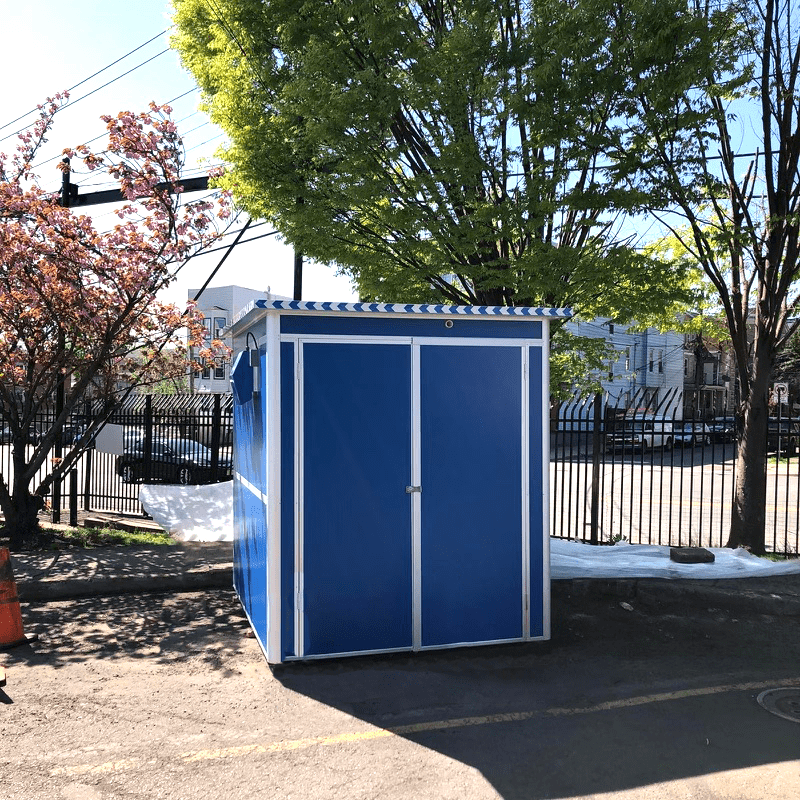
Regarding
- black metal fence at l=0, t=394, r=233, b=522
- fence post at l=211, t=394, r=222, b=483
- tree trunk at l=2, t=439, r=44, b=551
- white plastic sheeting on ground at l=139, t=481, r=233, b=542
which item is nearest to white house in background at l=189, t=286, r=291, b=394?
black metal fence at l=0, t=394, r=233, b=522

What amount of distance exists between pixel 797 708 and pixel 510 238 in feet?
17.6

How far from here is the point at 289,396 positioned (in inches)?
238

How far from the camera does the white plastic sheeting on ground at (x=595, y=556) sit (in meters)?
8.16

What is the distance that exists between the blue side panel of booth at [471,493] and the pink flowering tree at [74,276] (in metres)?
5.65

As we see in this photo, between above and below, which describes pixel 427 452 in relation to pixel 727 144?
below

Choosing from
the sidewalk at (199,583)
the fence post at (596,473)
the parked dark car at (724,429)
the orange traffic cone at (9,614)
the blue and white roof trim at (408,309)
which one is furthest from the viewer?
the fence post at (596,473)

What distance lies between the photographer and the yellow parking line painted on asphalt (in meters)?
4.29

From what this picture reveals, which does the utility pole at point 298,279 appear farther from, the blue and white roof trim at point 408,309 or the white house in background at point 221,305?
the white house in background at point 221,305

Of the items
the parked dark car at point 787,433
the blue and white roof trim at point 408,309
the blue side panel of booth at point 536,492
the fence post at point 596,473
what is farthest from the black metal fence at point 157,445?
the parked dark car at point 787,433

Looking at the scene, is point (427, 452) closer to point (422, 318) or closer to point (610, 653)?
point (422, 318)

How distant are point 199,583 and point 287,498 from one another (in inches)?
128

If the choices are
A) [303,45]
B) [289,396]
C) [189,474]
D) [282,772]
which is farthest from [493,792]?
[189,474]

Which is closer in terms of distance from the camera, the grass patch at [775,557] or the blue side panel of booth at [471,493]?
the blue side panel of booth at [471,493]

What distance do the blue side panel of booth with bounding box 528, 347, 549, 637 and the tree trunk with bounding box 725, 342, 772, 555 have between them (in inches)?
177
